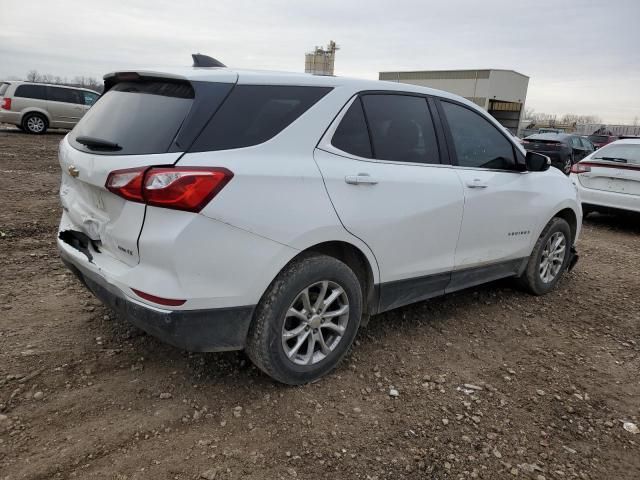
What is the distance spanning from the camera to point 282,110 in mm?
2668

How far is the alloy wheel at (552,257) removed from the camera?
4.67m

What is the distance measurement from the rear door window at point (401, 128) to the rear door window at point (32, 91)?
1698 cm

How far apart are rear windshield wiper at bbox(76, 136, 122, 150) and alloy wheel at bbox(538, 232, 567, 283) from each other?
3.78 m

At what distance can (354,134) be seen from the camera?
2943 mm

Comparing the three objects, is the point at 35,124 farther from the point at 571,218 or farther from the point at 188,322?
the point at 188,322

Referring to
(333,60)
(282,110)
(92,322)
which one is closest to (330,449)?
Result: (282,110)

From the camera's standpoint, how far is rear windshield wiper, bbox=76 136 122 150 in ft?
8.31

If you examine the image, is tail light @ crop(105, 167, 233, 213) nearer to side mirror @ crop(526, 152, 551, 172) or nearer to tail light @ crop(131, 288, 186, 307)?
tail light @ crop(131, 288, 186, 307)

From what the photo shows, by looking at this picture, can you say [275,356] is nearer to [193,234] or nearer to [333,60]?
[193,234]

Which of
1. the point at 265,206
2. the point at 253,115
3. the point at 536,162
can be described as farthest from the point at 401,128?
the point at 536,162

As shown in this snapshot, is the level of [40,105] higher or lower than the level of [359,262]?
higher

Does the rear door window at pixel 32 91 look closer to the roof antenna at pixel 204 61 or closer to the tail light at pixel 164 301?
the roof antenna at pixel 204 61

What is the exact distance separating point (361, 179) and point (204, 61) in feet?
4.07

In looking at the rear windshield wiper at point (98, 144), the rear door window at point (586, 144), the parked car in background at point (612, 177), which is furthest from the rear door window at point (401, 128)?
the rear door window at point (586, 144)
